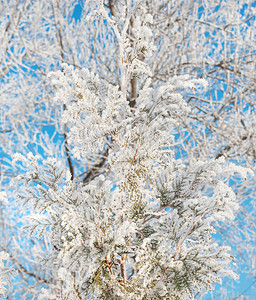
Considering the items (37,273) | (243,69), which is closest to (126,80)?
(243,69)

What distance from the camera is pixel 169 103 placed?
162cm

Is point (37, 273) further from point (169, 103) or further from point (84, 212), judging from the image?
point (169, 103)

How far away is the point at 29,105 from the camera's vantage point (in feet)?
18.3

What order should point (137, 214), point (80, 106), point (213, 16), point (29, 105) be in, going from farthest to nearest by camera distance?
1. point (29, 105)
2. point (213, 16)
3. point (137, 214)
4. point (80, 106)

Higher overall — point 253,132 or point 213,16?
point 213,16

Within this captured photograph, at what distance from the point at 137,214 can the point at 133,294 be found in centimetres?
47

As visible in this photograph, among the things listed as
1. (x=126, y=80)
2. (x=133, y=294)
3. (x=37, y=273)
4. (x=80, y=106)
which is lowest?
(x=37, y=273)

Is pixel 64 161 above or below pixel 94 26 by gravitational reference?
below

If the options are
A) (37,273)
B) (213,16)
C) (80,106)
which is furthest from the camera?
(213,16)

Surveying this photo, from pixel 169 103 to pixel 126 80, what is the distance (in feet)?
1.07

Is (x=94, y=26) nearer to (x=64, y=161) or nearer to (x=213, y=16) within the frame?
(x=213, y=16)

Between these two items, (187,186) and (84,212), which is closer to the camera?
(84,212)

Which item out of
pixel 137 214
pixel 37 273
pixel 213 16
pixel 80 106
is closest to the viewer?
pixel 80 106

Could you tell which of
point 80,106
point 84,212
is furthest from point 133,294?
point 80,106
